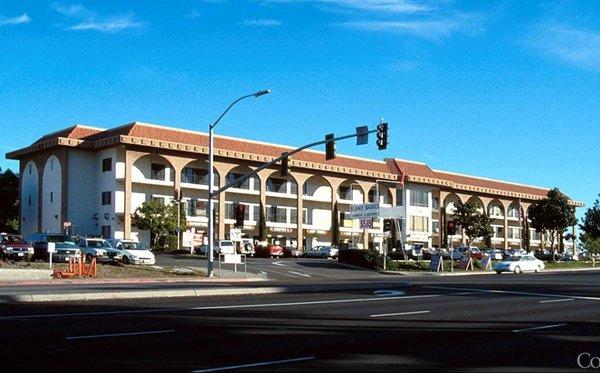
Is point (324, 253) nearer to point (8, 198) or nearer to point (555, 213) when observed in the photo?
point (555, 213)

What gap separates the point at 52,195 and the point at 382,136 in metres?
49.3

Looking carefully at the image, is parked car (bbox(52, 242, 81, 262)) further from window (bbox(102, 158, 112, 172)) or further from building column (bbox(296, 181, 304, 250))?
building column (bbox(296, 181, 304, 250))

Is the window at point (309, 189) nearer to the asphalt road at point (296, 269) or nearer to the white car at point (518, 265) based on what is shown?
the asphalt road at point (296, 269)

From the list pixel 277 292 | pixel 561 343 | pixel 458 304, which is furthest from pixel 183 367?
pixel 277 292

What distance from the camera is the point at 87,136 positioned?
2864 inches

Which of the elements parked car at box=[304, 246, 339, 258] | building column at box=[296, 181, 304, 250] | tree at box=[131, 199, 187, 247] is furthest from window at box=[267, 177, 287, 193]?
tree at box=[131, 199, 187, 247]

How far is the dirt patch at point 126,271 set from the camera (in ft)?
122

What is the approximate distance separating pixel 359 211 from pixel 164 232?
20419 millimetres

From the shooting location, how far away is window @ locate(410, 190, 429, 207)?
92188 mm

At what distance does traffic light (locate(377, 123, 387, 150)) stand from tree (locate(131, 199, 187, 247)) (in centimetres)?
3868

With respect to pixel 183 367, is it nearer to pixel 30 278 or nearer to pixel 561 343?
pixel 561 343

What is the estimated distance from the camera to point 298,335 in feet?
43.6

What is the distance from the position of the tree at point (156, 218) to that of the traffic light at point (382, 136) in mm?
38685

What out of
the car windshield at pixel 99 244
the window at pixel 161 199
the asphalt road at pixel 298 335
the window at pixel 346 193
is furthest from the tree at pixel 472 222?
the asphalt road at pixel 298 335
